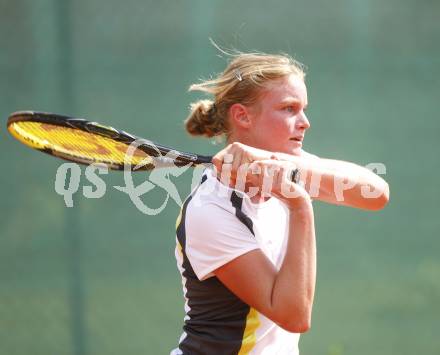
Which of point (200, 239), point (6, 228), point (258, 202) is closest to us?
point (200, 239)

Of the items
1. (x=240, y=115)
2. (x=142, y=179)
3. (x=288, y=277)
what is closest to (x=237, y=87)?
(x=240, y=115)

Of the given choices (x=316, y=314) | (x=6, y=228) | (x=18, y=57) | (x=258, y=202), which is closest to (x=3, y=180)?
(x=6, y=228)

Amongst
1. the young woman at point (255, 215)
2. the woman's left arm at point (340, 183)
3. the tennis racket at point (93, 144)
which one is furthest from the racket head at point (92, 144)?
the woman's left arm at point (340, 183)

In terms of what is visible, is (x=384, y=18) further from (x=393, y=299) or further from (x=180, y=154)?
(x=180, y=154)

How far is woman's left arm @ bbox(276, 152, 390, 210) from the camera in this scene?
2.53 meters

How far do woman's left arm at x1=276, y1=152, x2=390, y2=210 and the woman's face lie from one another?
0.24 feet

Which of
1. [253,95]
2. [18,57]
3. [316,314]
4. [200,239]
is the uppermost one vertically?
[18,57]

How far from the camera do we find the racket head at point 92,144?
93.4 inches

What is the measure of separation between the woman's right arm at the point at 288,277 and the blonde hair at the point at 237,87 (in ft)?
1.49

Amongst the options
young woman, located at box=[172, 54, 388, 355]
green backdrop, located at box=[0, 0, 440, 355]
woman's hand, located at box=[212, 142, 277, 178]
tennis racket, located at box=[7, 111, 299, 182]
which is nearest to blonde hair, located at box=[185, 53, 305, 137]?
young woman, located at box=[172, 54, 388, 355]

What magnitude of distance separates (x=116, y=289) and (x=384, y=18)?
190cm

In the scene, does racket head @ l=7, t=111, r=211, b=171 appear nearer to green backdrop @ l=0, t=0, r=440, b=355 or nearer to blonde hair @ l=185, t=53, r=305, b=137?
blonde hair @ l=185, t=53, r=305, b=137

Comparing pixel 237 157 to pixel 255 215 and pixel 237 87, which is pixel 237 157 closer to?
pixel 255 215

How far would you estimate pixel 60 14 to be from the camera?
3.99 meters
